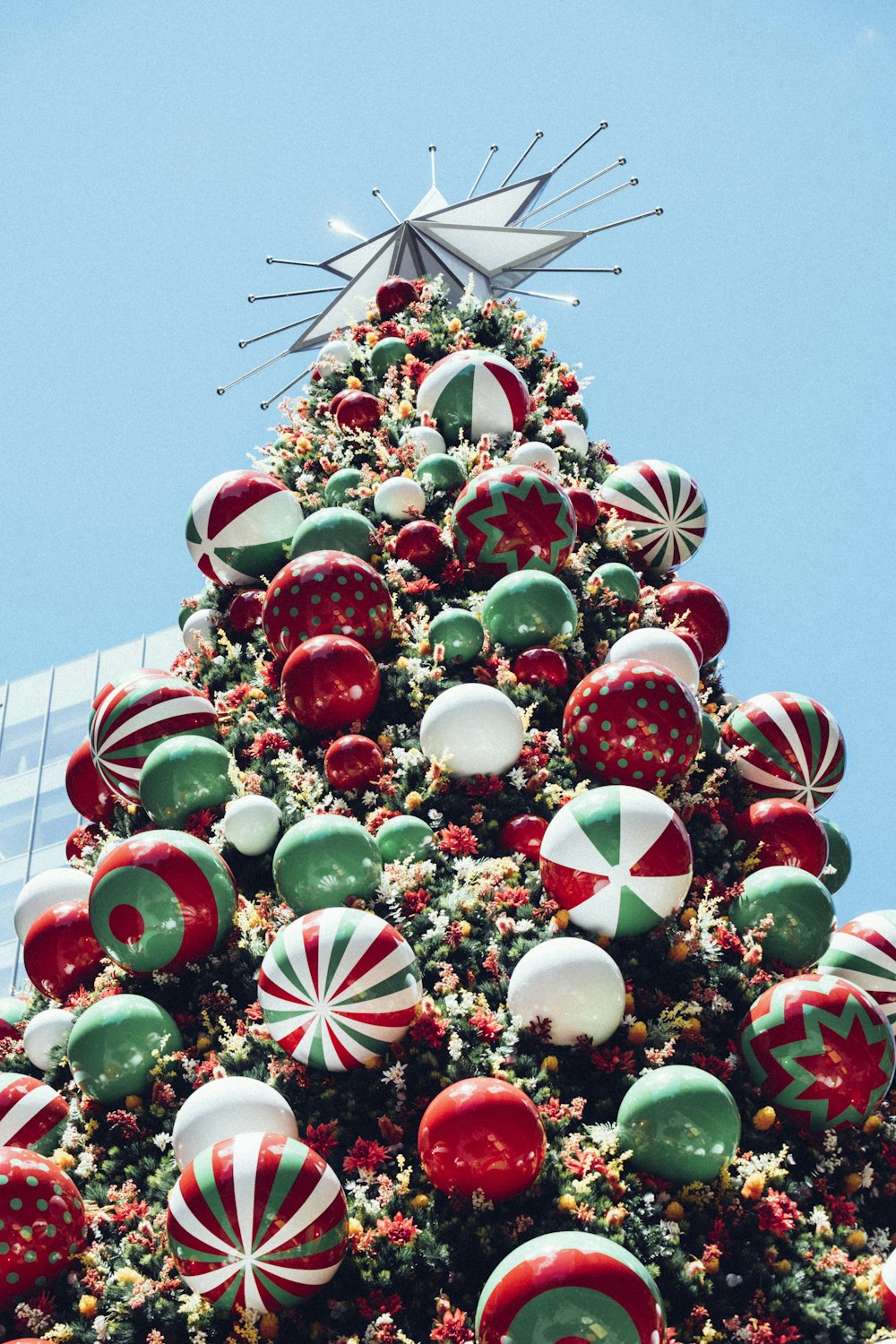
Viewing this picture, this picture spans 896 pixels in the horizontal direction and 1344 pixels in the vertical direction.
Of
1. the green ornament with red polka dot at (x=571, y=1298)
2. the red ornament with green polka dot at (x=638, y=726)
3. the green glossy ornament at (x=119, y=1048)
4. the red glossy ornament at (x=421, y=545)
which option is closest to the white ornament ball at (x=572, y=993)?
the green ornament with red polka dot at (x=571, y=1298)

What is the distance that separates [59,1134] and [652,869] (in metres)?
4.59

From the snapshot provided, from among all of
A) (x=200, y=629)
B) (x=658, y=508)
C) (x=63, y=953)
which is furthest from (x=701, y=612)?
(x=63, y=953)

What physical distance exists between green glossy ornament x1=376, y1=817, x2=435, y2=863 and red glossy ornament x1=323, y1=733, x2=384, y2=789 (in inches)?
28.4

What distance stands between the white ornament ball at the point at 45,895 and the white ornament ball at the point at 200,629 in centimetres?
276

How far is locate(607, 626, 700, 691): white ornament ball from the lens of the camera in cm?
1066

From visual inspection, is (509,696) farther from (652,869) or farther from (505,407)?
(505,407)

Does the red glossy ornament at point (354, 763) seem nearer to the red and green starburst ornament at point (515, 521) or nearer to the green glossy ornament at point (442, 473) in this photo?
the red and green starburst ornament at point (515, 521)

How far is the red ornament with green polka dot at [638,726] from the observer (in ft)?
31.0

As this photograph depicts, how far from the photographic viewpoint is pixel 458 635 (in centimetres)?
1080

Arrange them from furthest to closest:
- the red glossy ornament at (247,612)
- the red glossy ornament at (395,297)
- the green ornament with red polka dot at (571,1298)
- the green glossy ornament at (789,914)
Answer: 1. the red glossy ornament at (395,297)
2. the red glossy ornament at (247,612)
3. the green glossy ornament at (789,914)
4. the green ornament with red polka dot at (571,1298)

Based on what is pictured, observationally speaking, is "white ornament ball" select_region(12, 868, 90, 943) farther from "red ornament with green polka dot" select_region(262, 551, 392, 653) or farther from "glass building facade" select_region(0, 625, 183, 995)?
"glass building facade" select_region(0, 625, 183, 995)

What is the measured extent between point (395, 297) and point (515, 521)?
7.13 m

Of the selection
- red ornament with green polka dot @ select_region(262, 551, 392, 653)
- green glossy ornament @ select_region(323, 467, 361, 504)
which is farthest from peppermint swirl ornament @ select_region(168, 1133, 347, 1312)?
green glossy ornament @ select_region(323, 467, 361, 504)

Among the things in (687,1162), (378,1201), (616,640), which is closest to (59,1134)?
(378,1201)
